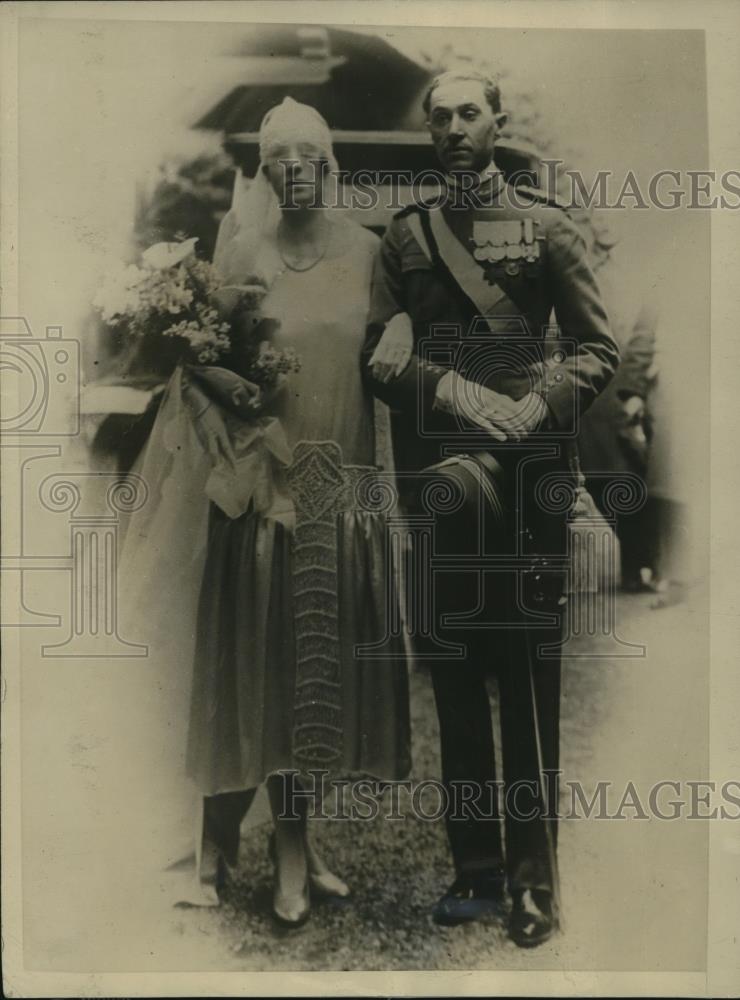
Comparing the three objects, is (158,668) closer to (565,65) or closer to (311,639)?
(311,639)

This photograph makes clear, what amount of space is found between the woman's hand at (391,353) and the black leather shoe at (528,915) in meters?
1.52

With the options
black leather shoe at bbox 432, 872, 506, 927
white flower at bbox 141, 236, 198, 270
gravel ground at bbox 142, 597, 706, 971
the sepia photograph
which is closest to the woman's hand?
the sepia photograph

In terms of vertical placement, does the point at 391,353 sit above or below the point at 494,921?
above

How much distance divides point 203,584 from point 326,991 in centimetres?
122

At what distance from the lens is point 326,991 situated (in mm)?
2508

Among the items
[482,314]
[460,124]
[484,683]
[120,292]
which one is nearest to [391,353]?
[482,314]

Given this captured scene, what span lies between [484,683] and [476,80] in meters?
1.72

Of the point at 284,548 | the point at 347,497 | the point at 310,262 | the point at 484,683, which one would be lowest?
the point at 484,683

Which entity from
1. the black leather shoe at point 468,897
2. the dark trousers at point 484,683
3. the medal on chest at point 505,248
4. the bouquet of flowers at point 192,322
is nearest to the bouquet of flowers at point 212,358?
the bouquet of flowers at point 192,322

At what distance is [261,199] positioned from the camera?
2492mm

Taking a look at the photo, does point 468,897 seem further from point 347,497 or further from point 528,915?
point 347,497

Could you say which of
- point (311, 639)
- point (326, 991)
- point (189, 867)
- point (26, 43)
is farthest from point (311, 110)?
point (326, 991)

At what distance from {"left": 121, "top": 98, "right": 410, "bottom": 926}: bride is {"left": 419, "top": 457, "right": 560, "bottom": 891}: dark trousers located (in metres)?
0.16

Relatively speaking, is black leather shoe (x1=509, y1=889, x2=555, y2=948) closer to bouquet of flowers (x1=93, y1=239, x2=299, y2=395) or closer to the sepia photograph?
the sepia photograph
